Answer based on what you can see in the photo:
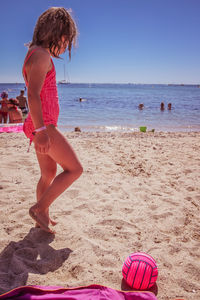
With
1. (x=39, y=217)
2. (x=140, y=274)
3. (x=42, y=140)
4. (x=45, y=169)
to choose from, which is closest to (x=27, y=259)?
(x=39, y=217)

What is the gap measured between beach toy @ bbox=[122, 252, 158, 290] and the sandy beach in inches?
3.9

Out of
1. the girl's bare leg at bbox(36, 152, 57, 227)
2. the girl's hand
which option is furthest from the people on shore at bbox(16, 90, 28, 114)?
the girl's hand

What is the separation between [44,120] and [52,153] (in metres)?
0.31

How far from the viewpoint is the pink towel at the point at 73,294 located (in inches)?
64.1

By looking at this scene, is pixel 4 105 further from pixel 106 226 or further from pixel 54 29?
pixel 54 29

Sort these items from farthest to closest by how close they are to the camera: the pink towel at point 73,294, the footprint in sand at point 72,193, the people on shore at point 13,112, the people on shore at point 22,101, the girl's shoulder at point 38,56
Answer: the people on shore at point 22,101
the people on shore at point 13,112
the footprint in sand at point 72,193
the girl's shoulder at point 38,56
the pink towel at point 73,294

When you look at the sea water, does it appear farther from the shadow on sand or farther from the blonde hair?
the blonde hair

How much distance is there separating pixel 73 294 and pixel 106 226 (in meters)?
1.11

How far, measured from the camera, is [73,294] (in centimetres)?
170

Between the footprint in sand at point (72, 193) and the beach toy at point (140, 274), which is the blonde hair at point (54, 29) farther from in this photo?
the footprint in sand at point (72, 193)

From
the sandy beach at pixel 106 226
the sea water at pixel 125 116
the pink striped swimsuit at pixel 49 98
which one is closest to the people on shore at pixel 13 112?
the sea water at pixel 125 116

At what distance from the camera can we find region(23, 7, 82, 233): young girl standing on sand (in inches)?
74.5

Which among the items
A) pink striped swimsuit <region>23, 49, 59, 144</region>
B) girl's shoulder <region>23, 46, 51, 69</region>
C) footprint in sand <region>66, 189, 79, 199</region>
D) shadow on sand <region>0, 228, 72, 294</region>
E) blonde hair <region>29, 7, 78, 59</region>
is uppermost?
blonde hair <region>29, 7, 78, 59</region>

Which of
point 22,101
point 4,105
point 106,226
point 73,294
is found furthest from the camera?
point 22,101
